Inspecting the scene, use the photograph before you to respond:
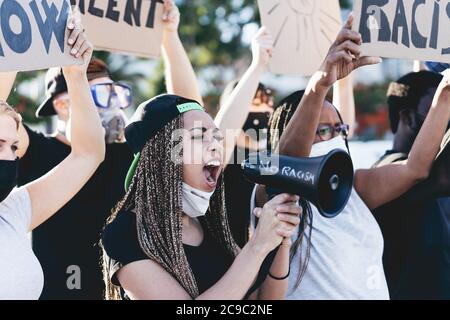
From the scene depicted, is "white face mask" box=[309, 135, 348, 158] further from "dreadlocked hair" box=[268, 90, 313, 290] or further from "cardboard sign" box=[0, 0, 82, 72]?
"cardboard sign" box=[0, 0, 82, 72]

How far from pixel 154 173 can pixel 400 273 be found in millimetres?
1412

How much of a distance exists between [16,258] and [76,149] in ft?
1.67

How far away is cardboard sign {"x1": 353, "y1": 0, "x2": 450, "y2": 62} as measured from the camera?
10.3 feet

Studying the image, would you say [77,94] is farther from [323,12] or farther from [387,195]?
[323,12]

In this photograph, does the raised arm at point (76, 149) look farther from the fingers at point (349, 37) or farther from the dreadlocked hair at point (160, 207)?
the fingers at point (349, 37)

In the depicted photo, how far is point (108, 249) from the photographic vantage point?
249cm

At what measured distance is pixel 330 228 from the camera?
293 cm

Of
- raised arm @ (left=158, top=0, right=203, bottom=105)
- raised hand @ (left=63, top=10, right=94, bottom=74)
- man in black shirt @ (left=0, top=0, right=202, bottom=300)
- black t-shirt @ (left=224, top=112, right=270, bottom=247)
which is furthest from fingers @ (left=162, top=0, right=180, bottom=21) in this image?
raised hand @ (left=63, top=10, right=94, bottom=74)

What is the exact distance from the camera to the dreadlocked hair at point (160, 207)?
2514 mm

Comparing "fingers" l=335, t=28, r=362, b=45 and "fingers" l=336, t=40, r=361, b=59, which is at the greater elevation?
"fingers" l=335, t=28, r=362, b=45

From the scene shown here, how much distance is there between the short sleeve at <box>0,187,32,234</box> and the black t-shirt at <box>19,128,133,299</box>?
33.4 inches

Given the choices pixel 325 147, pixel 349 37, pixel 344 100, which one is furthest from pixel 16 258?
pixel 344 100

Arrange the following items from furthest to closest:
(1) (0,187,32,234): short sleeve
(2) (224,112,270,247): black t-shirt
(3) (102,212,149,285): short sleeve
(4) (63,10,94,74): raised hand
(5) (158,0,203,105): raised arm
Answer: (5) (158,0,203,105): raised arm
(2) (224,112,270,247): black t-shirt
(4) (63,10,94,74): raised hand
(1) (0,187,32,234): short sleeve
(3) (102,212,149,285): short sleeve
